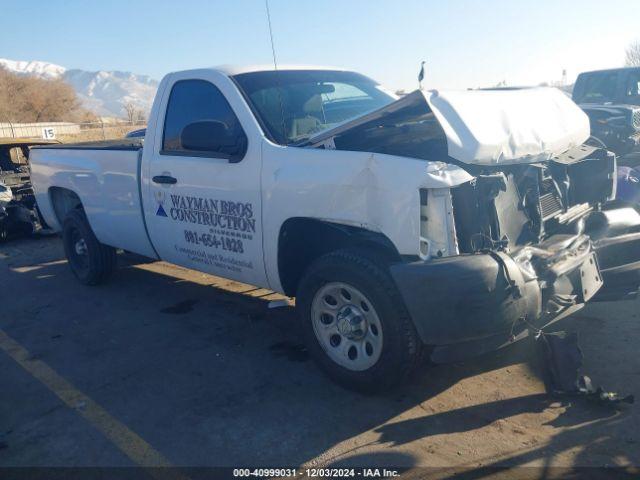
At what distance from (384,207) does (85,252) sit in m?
4.55

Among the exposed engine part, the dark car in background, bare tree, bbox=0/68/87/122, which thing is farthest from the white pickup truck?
bare tree, bbox=0/68/87/122

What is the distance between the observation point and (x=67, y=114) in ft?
206

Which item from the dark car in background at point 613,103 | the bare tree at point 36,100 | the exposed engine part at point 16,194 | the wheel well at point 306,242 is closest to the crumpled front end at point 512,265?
the wheel well at point 306,242

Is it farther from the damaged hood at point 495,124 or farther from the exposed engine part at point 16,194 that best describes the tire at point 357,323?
the exposed engine part at point 16,194

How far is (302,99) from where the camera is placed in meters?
4.48

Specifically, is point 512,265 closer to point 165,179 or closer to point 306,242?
point 306,242

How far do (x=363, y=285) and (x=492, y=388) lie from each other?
3.69ft

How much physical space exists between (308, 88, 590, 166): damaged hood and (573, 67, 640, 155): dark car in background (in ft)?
26.4

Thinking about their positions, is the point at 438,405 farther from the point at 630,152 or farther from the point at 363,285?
the point at 630,152

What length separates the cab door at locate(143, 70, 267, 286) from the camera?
407 centimetres

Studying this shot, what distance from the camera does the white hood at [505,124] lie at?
3225 mm

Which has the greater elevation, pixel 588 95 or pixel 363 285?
pixel 588 95

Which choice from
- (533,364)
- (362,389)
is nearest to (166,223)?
(362,389)

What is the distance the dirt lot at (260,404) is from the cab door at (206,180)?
2.27 ft
